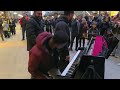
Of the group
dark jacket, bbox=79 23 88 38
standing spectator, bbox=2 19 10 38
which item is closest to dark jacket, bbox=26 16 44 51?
dark jacket, bbox=79 23 88 38

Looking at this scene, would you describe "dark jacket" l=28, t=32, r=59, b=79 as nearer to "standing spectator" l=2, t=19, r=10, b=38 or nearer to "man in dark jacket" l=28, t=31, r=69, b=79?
"man in dark jacket" l=28, t=31, r=69, b=79

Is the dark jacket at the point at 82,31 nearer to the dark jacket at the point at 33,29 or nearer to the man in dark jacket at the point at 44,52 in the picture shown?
the dark jacket at the point at 33,29

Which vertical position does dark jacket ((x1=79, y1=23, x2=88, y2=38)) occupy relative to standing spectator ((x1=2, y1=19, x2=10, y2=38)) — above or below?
above

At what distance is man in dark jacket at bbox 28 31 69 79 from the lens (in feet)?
7.98

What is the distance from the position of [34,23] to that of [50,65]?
1857 mm

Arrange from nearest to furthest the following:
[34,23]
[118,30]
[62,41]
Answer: [62,41] < [34,23] < [118,30]

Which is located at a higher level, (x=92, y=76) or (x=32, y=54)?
(x=32, y=54)

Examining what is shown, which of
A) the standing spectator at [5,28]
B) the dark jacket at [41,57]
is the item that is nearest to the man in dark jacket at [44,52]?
the dark jacket at [41,57]

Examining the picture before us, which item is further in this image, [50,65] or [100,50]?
[100,50]

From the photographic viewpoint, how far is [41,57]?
2549 mm
